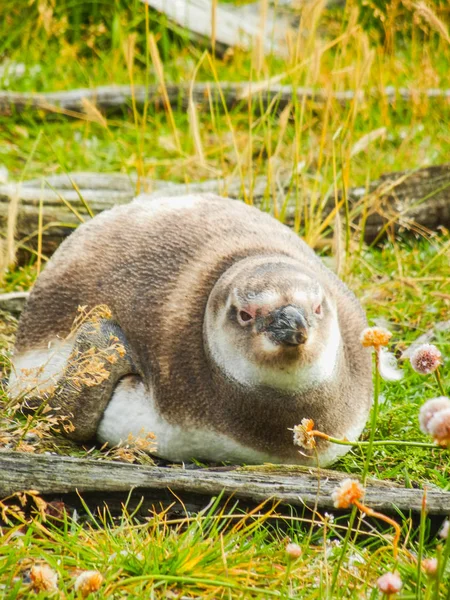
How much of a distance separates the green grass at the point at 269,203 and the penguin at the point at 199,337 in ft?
0.91

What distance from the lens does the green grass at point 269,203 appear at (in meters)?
2.89

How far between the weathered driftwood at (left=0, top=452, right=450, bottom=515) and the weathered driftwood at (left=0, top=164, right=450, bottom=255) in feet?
8.50

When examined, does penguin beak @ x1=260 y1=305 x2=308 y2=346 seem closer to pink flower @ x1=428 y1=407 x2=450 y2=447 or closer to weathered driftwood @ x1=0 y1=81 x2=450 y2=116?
pink flower @ x1=428 y1=407 x2=450 y2=447

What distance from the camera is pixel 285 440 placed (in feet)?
12.6

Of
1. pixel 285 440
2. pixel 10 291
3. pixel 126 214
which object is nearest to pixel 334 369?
pixel 285 440

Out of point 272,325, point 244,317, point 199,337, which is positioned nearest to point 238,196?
point 199,337

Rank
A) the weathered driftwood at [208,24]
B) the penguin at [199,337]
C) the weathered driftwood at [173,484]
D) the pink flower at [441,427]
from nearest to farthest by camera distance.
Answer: the pink flower at [441,427], the weathered driftwood at [173,484], the penguin at [199,337], the weathered driftwood at [208,24]

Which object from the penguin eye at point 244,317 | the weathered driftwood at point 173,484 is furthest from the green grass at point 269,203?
the penguin eye at point 244,317

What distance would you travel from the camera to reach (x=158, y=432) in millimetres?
3967

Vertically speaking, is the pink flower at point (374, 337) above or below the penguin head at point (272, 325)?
above

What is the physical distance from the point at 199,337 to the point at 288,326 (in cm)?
67

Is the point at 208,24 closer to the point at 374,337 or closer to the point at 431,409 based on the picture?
the point at 374,337

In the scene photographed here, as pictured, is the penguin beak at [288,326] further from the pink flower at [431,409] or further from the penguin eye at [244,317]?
the pink flower at [431,409]

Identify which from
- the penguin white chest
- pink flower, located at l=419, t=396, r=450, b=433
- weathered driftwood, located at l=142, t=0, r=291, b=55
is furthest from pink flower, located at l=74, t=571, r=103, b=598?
weathered driftwood, located at l=142, t=0, r=291, b=55
